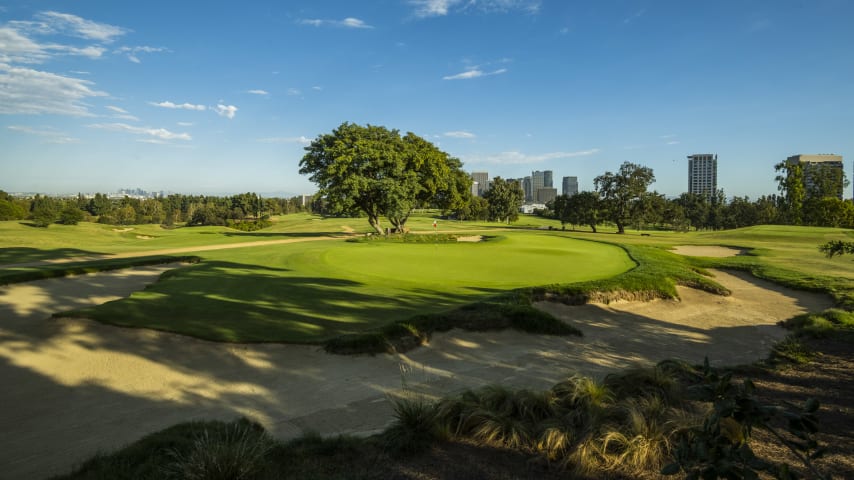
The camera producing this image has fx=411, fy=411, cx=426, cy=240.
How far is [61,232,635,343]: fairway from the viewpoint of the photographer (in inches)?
401

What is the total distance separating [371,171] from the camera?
38.8 meters

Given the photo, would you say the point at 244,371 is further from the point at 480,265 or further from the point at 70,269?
the point at 70,269

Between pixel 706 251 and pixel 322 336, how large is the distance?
34.8 metres

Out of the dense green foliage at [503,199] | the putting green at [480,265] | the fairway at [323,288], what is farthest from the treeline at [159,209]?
the fairway at [323,288]

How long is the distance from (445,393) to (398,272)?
36.6 ft

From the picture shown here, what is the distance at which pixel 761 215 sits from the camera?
3455 inches

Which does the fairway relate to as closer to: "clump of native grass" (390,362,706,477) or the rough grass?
the rough grass

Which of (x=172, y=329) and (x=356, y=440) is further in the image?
(x=172, y=329)

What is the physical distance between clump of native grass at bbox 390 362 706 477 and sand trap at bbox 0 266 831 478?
141cm

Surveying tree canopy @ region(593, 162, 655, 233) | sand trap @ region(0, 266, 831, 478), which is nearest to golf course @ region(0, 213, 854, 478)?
sand trap @ region(0, 266, 831, 478)

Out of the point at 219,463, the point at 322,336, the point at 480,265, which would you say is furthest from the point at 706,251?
the point at 219,463

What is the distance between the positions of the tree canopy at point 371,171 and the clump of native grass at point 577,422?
103 feet

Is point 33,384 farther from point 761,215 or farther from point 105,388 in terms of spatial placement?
point 761,215

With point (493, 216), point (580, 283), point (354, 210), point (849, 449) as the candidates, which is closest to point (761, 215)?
point (493, 216)
